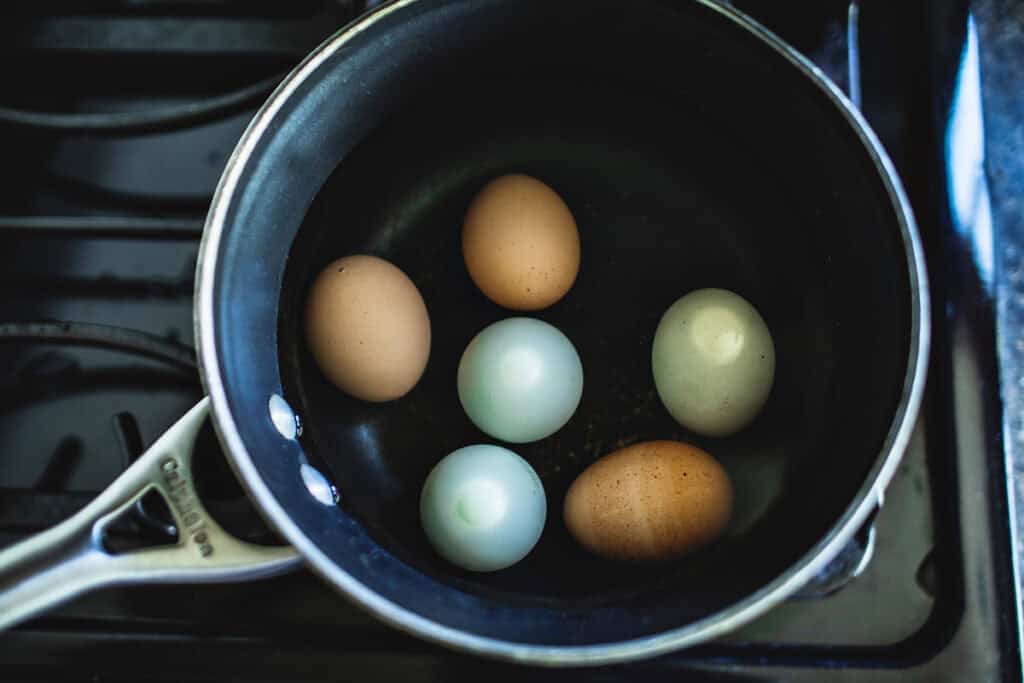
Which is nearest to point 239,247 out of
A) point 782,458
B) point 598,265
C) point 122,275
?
point 122,275

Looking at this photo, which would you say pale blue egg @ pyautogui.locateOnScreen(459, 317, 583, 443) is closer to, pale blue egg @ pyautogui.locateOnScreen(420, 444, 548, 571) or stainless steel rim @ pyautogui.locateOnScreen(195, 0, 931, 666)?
pale blue egg @ pyautogui.locateOnScreen(420, 444, 548, 571)

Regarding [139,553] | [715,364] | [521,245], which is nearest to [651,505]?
[715,364]

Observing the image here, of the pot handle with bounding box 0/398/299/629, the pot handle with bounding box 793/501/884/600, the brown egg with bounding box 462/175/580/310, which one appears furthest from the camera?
the brown egg with bounding box 462/175/580/310

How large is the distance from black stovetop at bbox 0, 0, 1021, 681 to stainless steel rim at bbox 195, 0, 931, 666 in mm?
111

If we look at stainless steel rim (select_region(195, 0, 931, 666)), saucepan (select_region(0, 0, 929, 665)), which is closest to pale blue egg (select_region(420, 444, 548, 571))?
saucepan (select_region(0, 0, 929, 665))

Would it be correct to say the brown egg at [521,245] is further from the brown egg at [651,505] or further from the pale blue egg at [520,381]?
the brown egg at [651,505]

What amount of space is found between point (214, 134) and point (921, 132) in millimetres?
591

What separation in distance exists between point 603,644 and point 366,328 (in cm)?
31

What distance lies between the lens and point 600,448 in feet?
2.43

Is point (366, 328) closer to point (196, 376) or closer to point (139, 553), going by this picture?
point (196, 376)

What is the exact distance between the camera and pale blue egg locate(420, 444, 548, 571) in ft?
2.18

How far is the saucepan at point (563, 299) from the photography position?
1.80 feet

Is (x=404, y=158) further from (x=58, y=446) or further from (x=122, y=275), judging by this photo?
(x=58, y=446)

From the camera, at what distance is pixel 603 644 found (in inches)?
20.6
